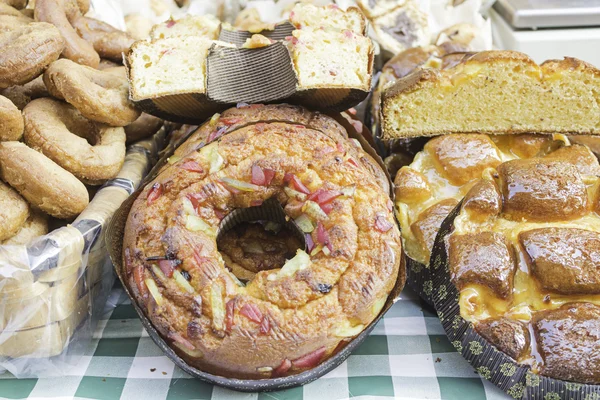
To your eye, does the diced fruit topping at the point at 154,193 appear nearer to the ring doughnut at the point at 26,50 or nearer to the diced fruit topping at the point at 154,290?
the diced fruit topping at the point at 154,290

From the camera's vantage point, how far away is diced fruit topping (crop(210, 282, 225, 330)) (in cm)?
190

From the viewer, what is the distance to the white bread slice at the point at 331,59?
2475 mm

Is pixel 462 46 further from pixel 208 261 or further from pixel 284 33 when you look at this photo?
pixel 208 261

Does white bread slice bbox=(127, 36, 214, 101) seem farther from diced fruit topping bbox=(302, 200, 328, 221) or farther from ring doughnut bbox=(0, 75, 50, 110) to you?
Result: diced fruit topping bbox=(302, 200, 328, 221)

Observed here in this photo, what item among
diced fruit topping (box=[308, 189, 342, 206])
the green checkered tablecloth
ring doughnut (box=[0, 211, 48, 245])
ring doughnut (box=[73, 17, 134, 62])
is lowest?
the green checkered tablecloth

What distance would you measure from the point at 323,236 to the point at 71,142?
1.18 metres

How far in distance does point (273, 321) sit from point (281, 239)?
71cm

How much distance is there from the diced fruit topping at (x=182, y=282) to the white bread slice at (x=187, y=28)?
1607 millimetres

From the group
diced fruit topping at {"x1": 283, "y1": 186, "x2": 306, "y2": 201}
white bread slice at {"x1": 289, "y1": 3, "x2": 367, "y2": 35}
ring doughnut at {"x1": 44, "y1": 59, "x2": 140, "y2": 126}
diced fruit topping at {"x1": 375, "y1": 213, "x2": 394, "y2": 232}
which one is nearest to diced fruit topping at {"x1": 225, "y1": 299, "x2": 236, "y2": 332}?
diced fruit topping at {"x1": 283, "y1": 186, "x2": 306, "y2": 201}

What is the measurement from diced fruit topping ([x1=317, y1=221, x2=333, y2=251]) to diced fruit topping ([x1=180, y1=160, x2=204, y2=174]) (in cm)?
54

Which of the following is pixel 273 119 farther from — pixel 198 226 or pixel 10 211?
pixel 10 211

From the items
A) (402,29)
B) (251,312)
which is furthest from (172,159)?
(402,29)

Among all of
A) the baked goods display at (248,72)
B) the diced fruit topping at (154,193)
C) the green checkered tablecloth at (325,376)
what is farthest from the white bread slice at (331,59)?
the green checkered tablecloth at (325,376)

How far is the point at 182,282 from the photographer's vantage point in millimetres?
1969
